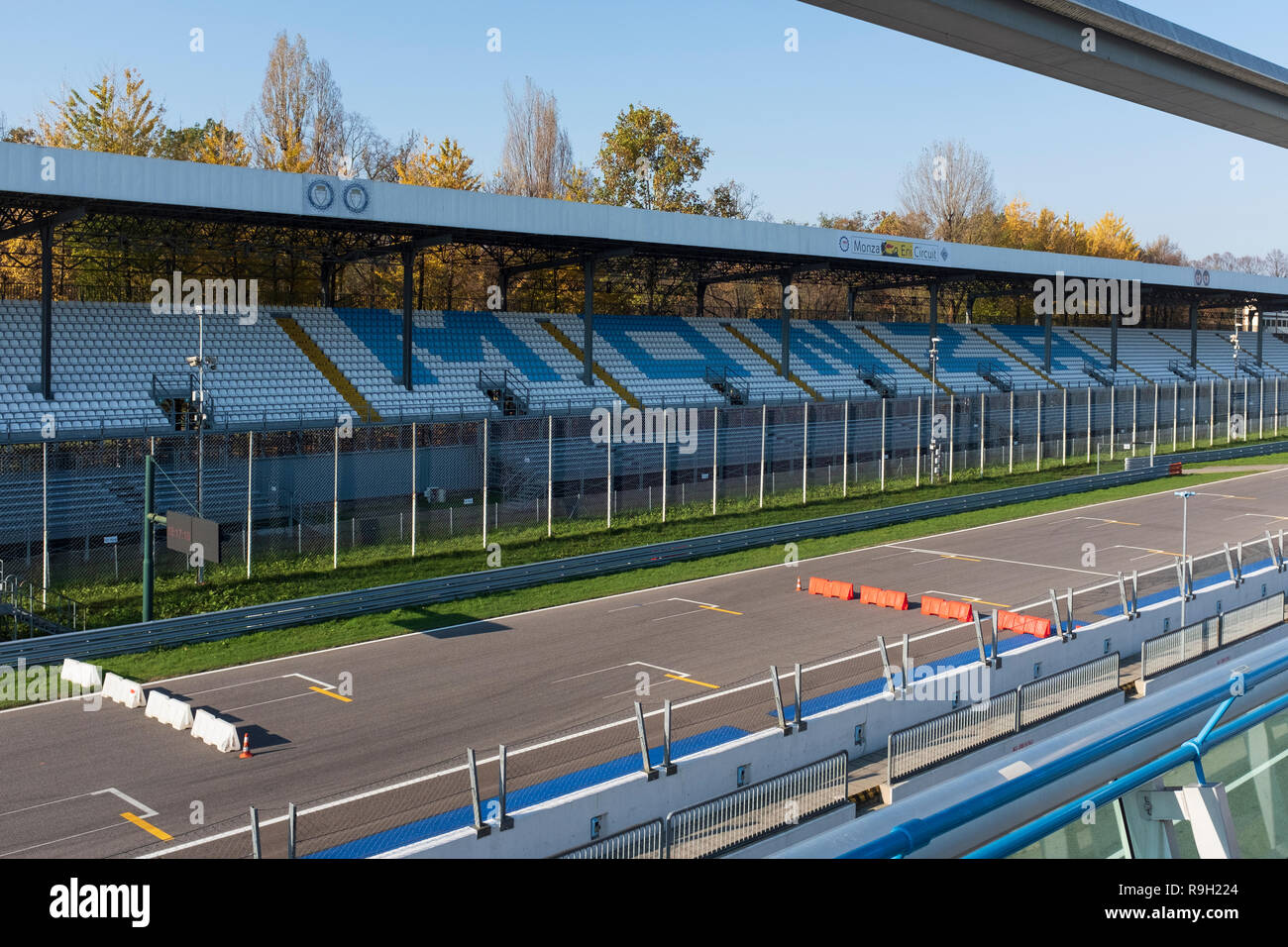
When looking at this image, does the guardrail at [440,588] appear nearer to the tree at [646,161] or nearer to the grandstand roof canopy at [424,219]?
the grandstand roof canopy at [424,219]

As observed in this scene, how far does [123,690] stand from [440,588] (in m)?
8.34

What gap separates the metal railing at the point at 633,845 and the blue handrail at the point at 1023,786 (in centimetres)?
947

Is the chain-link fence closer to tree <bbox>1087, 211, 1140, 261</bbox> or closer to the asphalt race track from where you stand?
the asphalt race track

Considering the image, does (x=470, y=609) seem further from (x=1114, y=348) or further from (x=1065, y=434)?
(x=1114, y=348)

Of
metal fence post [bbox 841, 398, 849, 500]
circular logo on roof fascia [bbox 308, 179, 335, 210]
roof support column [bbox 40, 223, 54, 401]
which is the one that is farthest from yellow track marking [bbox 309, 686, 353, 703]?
metal fence post [bbox 841, 398, 849, 500]

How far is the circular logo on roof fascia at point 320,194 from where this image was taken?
109ft

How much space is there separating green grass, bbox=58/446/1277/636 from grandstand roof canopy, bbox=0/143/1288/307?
38.1 feet

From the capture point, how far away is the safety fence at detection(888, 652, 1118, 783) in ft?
49.5

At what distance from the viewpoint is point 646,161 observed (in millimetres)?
69125

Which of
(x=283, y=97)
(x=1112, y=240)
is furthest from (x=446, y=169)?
(x=1112, y=240)

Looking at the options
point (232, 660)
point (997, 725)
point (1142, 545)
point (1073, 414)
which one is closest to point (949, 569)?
point (1142, 545)
